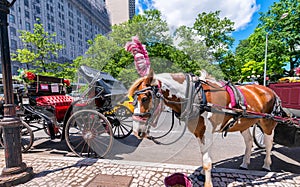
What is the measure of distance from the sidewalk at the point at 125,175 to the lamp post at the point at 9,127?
0.22 metres

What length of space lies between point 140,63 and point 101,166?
230cm

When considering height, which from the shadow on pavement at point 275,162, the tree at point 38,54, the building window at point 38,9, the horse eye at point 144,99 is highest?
the building window at point 38,9

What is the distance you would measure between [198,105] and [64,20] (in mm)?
52700

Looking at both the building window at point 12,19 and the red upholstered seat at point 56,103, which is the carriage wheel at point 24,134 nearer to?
the red upholstered seat at point 56,103

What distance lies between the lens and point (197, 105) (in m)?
2.23

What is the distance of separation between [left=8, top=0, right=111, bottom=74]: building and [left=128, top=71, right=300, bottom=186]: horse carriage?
35.5 metres

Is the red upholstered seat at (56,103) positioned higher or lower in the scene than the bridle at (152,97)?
lower

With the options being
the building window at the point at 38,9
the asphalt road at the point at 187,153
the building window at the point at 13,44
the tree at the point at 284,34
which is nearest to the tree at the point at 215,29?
Answer: the tree at the point at 284,34

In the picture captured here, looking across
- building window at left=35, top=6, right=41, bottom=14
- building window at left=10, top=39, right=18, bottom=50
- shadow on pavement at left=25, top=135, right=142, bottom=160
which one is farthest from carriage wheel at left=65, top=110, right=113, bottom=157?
building window at left=35, top=6, right=41, bottom=14

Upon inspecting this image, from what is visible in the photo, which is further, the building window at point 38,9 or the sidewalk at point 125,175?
the building window at point 38,9

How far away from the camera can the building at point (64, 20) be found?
1224 inches

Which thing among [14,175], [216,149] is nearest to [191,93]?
[216,149]

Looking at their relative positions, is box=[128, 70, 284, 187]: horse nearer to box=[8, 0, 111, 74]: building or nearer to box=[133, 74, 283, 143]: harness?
box=[133, 74, 283, 143]: harness

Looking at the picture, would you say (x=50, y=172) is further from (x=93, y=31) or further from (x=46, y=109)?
(x=93, y=31)
